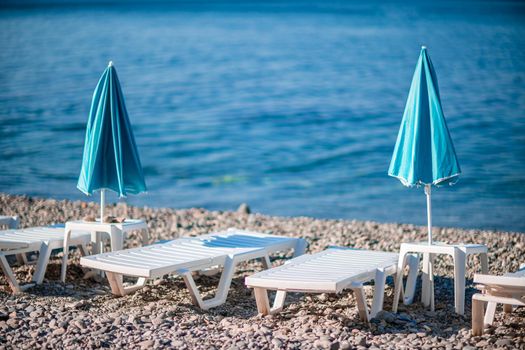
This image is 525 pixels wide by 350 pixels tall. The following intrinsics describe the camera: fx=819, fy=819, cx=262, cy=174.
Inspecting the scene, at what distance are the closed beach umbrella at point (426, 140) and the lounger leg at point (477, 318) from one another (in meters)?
0.80

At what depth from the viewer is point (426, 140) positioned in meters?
5.25

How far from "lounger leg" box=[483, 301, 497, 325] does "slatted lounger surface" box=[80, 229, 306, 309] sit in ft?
5.43

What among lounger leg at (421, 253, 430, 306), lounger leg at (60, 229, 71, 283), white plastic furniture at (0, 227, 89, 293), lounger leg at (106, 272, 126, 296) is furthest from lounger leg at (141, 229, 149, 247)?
lounger leg at (421, 253, 430, 306)

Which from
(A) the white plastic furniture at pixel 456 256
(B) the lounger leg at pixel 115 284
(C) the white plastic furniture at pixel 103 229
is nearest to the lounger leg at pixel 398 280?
(A) the white plastic furniture at pixel 456 256

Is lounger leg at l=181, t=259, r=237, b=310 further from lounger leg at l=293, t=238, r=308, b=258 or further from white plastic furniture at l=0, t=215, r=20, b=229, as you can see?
white plastic furniture at l=0, t=215, r=20, b=229

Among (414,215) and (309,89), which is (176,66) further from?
(414,215)

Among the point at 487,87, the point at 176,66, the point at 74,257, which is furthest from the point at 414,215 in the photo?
the point at 176,66

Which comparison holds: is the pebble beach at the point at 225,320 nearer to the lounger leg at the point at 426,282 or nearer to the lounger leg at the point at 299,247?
the lounger leg at the point at 426,282

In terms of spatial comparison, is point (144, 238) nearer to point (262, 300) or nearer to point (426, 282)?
point (262, 300)

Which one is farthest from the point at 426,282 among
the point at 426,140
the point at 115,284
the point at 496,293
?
the point at 115,284

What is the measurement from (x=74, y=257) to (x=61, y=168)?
814 cm

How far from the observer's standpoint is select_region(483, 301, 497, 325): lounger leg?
4.73m

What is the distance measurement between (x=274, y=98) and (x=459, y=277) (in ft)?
58.7

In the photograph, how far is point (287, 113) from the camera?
21250 mm
